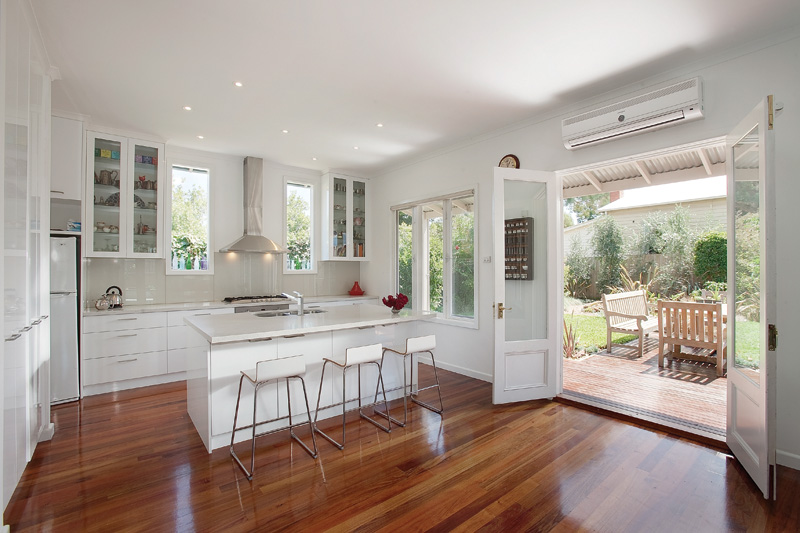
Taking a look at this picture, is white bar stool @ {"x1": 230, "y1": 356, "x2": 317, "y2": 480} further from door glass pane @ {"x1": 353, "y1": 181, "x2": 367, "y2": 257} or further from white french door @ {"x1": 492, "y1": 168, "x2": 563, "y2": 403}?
door glass pane @ {"x1": 353, "y1": 181, "x2": 367, "y2": 257}

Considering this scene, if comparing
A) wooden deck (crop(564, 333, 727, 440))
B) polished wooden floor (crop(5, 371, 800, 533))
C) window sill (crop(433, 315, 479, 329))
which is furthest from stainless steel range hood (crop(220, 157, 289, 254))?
wooden deck (crop(564, 333, 727, 440))

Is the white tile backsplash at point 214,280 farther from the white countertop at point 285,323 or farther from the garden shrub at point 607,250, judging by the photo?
the garden shrub at point 607,250

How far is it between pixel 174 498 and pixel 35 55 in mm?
2879

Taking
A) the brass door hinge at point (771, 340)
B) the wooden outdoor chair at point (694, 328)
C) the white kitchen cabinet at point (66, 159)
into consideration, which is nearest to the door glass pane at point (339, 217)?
the white kitchen cabinet at point (66, 159)

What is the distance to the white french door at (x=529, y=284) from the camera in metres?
3.66

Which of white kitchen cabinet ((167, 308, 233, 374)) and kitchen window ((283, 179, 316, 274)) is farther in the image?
kitchen window ((283, 179, 316, 274))

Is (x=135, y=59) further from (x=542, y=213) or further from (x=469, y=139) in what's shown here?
(x=542, y=213)

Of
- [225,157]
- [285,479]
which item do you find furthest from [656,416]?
[225,157]

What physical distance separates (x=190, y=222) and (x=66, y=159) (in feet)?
4.70

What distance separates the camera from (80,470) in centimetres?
242

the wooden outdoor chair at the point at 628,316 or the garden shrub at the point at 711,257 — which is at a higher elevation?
the garden shrub at the point at 711,257

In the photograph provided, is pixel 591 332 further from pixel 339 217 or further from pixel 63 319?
pixel 63 319

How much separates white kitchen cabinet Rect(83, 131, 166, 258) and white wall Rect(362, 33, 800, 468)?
3473mm

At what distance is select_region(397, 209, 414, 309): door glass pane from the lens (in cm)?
555
